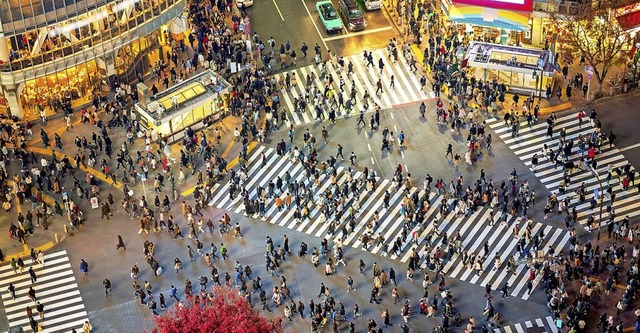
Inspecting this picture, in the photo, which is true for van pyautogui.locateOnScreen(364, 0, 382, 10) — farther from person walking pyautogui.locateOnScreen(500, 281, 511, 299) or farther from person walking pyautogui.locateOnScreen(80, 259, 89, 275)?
person walking pyautogui.locateOnScreen(80, 259, 89, 275)

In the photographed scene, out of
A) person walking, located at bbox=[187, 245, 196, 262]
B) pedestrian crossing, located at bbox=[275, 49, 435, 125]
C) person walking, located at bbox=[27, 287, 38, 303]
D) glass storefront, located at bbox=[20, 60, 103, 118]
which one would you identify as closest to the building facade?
glass storefront, located at bbox=[20, 60, 103, 118]

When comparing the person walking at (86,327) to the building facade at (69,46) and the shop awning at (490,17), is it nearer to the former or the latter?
the building facade at (69,46)

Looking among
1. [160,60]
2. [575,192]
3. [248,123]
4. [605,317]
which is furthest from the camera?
[160,60]

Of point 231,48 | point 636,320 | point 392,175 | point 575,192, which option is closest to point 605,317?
point 636,320

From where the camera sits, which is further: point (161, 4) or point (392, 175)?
point (161, 4)

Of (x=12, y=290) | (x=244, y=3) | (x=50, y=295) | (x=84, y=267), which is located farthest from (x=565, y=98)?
(x=12, y=290)

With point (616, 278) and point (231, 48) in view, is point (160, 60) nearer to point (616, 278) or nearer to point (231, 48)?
point (231, 48)

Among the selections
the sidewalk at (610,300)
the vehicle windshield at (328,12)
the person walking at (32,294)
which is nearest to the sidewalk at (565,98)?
the vehicle windshield at (328,12)
